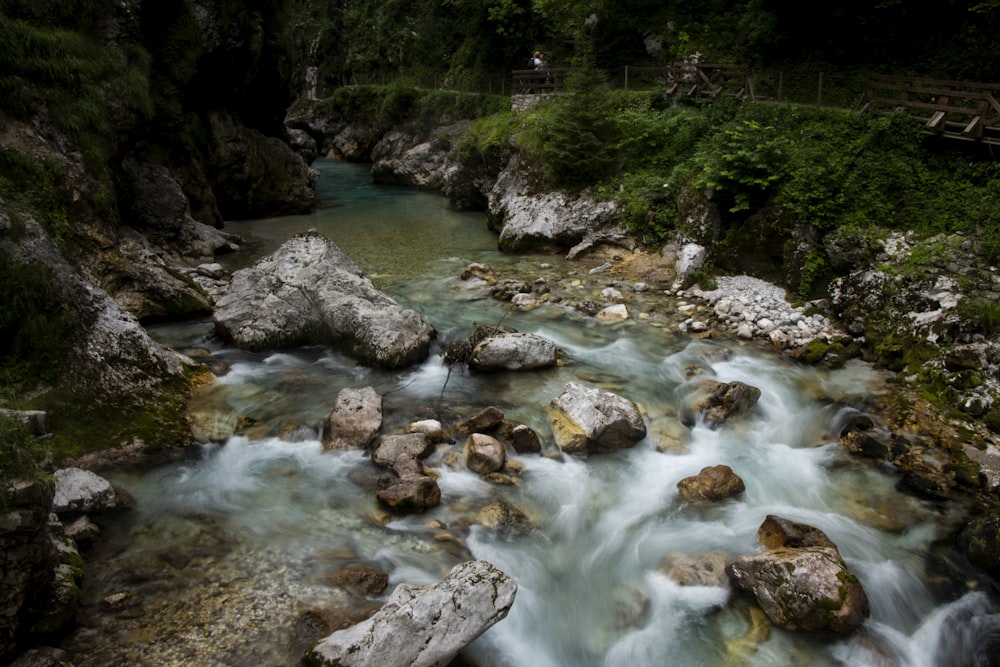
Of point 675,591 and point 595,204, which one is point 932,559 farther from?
point 595,204

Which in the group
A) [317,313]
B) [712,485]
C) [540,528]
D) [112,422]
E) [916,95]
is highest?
[916,95]

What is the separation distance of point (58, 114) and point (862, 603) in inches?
569

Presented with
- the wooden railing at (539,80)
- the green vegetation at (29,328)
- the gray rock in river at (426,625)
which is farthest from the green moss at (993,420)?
the wooden railing at (539,80)

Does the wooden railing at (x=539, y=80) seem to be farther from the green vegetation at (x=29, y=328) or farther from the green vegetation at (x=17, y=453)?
the green vegetation at (x=17, y=453)

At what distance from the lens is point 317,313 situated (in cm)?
1232

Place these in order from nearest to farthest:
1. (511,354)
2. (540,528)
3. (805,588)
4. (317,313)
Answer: (805,588)
(540,528)
(511,354)
(317,313)

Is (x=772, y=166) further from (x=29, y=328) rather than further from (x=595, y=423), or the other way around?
(x=29, y=328)

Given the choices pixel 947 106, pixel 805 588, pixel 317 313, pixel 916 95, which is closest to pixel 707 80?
pixel 916 95

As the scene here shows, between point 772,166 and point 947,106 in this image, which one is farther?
point 772,166

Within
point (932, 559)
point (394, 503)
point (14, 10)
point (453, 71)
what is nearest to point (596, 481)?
point (394, 503)

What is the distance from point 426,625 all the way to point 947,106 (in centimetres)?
1517

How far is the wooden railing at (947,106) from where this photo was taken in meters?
12.9

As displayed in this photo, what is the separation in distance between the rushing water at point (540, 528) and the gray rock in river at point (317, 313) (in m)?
0.41

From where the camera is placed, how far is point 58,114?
11.6 meters
